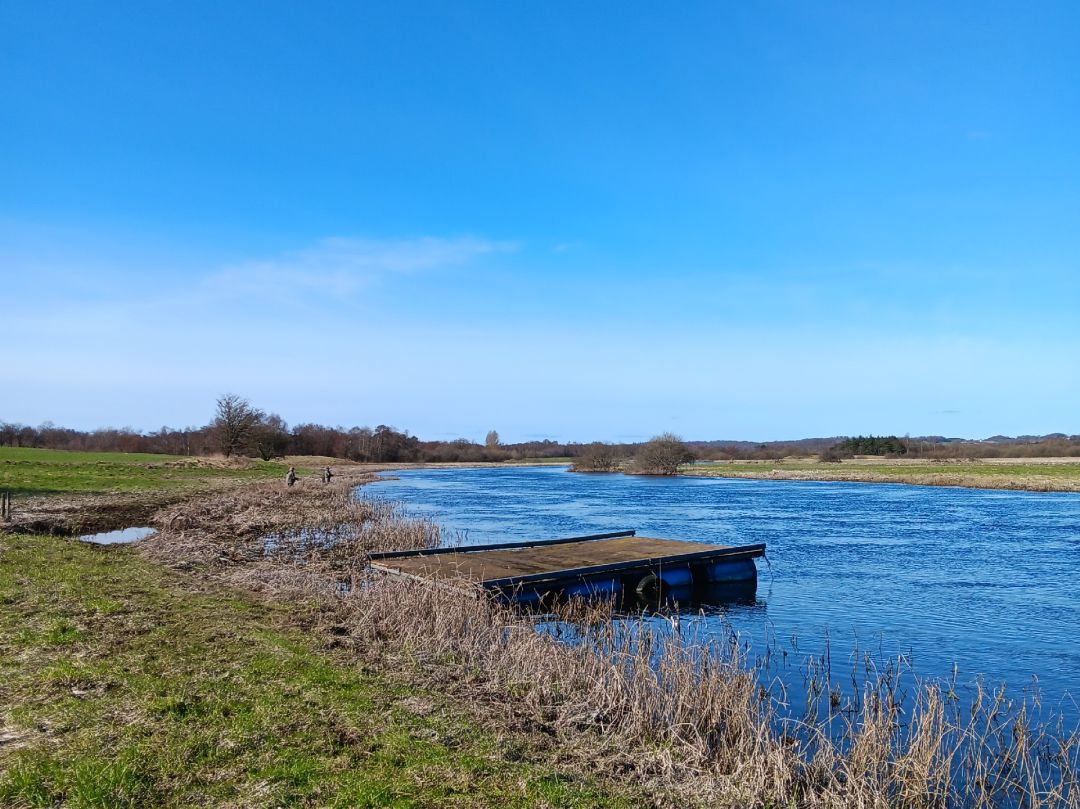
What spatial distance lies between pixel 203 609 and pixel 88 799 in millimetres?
6961

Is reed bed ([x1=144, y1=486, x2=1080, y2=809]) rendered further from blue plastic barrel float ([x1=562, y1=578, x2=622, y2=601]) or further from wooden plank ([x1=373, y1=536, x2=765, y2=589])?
wooden plank ([x1=373, y1=536, x2=765, y2=589])

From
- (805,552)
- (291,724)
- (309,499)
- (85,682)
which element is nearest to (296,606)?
(85,682)

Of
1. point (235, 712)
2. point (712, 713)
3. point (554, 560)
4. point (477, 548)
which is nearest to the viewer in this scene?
point (235, 712)

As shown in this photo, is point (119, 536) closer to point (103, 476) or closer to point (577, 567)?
point (577, 567)

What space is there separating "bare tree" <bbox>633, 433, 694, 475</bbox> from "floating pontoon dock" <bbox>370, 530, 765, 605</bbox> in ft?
210

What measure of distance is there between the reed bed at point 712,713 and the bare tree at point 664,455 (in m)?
71.7

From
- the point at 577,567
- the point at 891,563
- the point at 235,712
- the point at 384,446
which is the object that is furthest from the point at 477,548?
the point at 384,446

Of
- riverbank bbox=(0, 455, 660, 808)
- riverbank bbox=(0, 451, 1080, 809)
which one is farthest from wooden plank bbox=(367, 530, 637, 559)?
riverbank bbox=(0, 451, 1080, 809)

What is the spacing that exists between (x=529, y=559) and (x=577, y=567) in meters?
1.83

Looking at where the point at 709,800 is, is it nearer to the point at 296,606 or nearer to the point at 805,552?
the point at 296,606

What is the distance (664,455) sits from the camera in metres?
85.8

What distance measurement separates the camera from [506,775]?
20.4 ft

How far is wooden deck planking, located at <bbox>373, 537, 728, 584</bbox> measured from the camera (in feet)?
53.6

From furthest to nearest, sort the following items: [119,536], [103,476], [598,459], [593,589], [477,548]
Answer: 1. [598,459]
2. [103,476]
3. [119,536]
4. [477,548]
5. [593,589]
